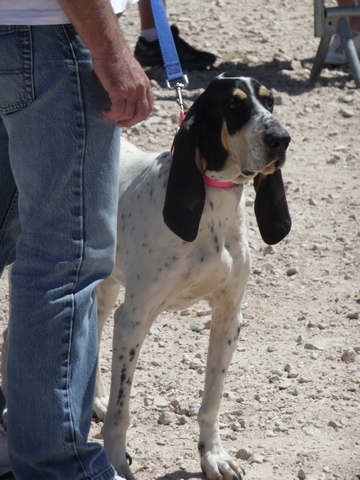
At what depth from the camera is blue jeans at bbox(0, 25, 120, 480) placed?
2.08m

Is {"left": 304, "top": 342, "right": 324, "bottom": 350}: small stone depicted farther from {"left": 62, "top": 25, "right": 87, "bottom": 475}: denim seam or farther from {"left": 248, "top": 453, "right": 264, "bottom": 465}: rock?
{"left": 62, "top": 25, "right": 87, "bottom": 475}: denim seam

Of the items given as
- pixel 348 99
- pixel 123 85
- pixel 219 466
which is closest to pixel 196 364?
pixel 219 466

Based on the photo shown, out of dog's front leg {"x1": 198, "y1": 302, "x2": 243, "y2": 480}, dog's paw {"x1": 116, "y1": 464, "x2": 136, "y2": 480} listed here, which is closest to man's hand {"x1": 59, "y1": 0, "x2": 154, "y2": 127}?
dog's front leg {"x1": 198, "y1": 302, "x2": 243, "y2": 480}

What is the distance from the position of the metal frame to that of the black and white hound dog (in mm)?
4599

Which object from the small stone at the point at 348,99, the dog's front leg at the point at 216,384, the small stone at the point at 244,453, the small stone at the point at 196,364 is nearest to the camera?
the dog's front leg at the point at 216,384

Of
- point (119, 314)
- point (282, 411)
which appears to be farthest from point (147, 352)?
point (119, 314)

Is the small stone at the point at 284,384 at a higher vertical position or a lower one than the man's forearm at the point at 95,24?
lower

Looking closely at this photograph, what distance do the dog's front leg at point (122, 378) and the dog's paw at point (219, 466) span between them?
0.29 meters

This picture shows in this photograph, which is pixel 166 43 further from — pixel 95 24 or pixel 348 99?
pixel 348 99

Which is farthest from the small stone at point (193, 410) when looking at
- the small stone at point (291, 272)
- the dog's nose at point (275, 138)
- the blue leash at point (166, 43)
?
the small stone at point (291, 272)

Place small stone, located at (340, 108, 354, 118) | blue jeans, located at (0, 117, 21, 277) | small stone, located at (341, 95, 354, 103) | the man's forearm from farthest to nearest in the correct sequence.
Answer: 1. small stone, located at (341, 95, 354, 103)
2. small stone, located at (340, 108, 354, 118)
3. blue jeans, located at (0, 117, 21, 277)
4. the man's forearm

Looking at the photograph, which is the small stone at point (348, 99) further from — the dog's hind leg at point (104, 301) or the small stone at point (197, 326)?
the dog's hind leg at point (104, 301)

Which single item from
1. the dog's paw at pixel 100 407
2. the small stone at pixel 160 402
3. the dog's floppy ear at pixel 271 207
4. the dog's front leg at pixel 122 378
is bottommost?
the small stone at pixel 160 402

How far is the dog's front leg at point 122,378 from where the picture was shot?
290cm
